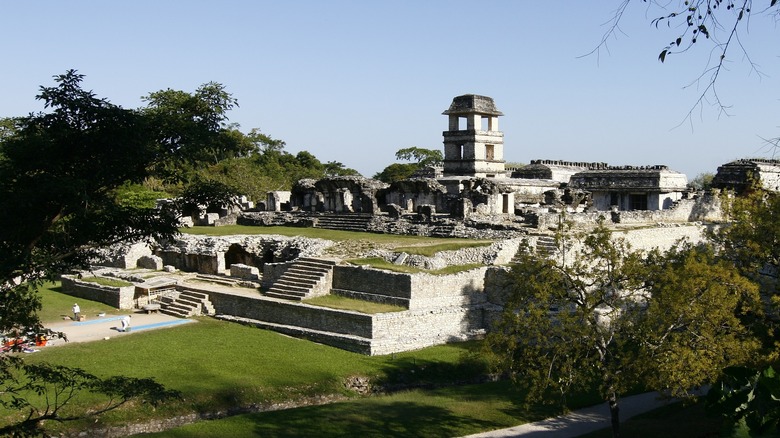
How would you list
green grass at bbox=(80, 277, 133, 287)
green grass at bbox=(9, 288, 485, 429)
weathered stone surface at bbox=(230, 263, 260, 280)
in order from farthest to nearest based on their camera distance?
weathered stone surface at bbox=(230, 263, 260, 280) < green grass at bbox=(80, 277, 133, 287) < green grass at bbox=(9, 288, 485, 429)

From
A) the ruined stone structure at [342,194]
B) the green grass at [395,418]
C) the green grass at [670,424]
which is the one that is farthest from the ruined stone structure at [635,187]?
the green grass at [395,418]

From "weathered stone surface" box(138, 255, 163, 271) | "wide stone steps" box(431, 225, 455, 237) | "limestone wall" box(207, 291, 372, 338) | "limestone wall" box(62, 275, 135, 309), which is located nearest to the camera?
"limestone wall" box(207, 291, 372, 338)

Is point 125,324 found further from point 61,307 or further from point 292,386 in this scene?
point 292,386

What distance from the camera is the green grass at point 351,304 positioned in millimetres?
20203

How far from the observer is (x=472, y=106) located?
3975 cm

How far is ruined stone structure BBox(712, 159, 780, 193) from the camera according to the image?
116 feet

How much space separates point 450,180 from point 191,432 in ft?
84.2

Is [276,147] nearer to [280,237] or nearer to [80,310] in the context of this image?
[280,237]

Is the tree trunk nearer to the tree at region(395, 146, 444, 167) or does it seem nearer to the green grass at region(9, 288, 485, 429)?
the green grass at region(9, 288, 485, 429)

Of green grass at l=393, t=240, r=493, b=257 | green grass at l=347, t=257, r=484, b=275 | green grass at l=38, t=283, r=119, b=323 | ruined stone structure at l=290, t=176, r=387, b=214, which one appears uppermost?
ruined stone structure at l=290, t=176, r=387, b=214

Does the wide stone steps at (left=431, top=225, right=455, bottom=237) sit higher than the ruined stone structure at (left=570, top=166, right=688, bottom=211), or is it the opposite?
the ruined stone structure at (left=570, top=166, right=688, bottom=211)

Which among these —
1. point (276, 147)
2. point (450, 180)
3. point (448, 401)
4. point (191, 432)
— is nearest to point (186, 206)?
point (191, 432)

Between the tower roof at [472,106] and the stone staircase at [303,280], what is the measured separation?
62.2 feet

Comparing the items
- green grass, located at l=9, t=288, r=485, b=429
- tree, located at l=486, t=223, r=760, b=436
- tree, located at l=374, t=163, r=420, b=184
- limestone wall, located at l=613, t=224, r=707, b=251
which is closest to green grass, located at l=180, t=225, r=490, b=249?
green grass, located at l=9, t=288, r=485, b=429
